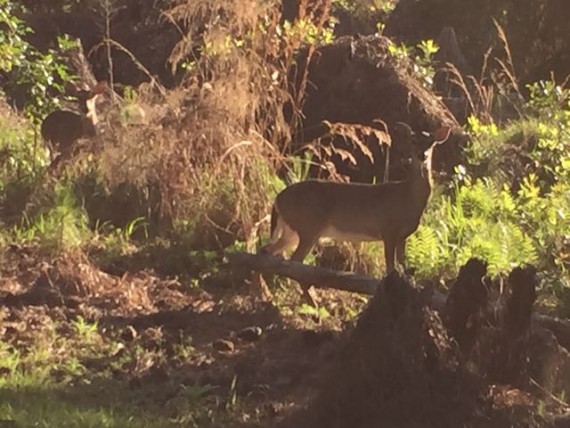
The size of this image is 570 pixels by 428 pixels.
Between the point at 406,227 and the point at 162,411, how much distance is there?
4.06 m

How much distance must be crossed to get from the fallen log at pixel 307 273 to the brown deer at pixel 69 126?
12.7 ft

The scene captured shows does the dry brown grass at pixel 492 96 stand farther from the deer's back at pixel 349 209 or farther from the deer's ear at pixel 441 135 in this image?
the deer's back at pixel 349 209

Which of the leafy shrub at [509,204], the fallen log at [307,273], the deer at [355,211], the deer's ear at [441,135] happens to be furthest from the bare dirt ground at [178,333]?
the deer's ear at [441,135]

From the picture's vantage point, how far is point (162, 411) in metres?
6.17

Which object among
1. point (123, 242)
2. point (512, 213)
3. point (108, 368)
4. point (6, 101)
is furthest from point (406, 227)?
point (6, 101)

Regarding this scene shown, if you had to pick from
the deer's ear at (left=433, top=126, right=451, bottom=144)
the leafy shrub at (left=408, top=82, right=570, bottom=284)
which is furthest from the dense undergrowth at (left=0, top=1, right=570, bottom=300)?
the deer's ear at (left=433, top=126, right=451, bottom=144)

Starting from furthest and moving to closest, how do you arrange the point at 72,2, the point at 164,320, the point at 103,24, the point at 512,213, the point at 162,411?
the point at 72,2
the point at 103,24
the point at 512,213
the point at 164,320
the point at 162,411

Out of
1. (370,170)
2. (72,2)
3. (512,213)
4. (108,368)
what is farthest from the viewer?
(72,2)

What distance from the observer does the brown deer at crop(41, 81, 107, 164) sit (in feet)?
41.3

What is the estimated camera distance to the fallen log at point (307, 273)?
8062 millimetres

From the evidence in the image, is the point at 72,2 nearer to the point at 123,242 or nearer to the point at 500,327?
the point at 123,242

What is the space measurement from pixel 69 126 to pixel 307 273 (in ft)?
17.1

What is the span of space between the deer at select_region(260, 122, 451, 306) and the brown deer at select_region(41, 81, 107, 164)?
3616 millimetres

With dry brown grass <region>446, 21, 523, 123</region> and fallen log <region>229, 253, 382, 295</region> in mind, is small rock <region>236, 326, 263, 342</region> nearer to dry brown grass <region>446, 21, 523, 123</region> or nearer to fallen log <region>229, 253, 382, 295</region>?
fallen log <region>229, 253, 382, 295</region>
